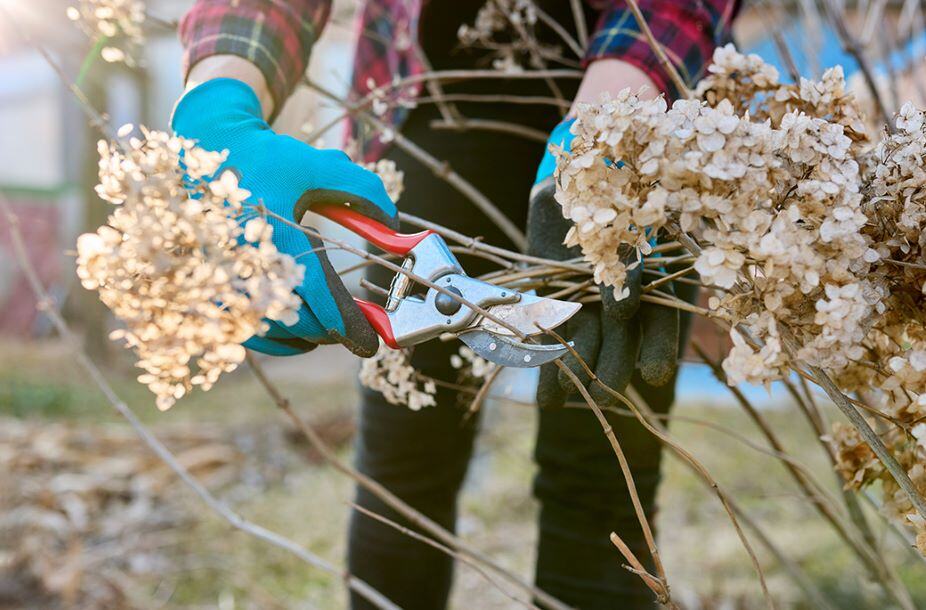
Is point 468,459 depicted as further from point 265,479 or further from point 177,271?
point 265,479

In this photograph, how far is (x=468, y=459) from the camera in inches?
63.6

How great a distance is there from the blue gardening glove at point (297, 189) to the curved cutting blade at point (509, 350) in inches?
4.4

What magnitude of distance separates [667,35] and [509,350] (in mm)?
524

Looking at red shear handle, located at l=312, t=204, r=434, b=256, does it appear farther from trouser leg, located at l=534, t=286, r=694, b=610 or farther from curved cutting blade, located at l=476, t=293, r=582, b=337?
trouser leg, located at l=534, t=286, r=694, b=610

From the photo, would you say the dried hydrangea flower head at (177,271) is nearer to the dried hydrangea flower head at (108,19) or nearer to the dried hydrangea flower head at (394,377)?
the dried hydrangea flower head at (394,377)

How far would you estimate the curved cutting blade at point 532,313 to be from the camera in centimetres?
83

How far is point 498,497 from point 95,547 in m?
1.46

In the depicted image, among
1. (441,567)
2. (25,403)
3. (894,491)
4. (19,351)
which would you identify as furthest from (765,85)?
(19,351)

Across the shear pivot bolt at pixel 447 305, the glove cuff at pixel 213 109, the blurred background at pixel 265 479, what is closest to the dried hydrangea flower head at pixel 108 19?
the blurred background at pixel 265 479

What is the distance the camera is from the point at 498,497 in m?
3.19

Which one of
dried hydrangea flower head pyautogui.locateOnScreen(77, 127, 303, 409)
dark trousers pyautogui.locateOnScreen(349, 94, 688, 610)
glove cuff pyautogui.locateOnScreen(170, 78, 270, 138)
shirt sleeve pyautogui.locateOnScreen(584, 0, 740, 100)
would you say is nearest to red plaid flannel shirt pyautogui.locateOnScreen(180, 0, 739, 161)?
shirt sleeve pyautogui.locateOnScreen(584, 0, 740, 100)

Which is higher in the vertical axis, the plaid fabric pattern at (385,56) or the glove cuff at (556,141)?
the plaid fabric pattern at (385,56)

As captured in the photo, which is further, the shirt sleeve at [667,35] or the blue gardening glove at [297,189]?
the shirt sleeve at [667,35]

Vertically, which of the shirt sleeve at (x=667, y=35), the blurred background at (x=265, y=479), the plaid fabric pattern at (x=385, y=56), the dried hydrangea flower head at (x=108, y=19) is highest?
the plaid fabric pattern at (x=385, y=56)
